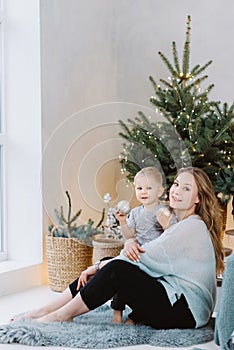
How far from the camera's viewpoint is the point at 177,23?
4363 millimetres

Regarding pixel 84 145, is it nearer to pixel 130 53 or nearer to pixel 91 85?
A: pixel 91 85

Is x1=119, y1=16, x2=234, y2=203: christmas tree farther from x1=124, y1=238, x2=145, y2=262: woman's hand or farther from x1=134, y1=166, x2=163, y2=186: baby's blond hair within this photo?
x1=124, y1=238, x2=145, y2=262: woman's hand

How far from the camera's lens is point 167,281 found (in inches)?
111

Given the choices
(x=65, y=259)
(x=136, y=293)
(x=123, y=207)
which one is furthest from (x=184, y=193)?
(x=65, y=259)

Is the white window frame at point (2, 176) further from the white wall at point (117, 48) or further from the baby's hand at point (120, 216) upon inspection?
the baby's hand at point (120, 216)

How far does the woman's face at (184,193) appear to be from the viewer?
2.90 m

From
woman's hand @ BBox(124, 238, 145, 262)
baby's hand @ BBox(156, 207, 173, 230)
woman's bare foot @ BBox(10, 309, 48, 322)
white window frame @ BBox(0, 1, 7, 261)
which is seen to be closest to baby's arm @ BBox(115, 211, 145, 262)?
woman's hand @ BBox(124, 238, 145, 262)

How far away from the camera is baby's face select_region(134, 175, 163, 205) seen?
9.46 feet

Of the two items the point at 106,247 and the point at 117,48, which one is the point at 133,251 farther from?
the point at 117,48

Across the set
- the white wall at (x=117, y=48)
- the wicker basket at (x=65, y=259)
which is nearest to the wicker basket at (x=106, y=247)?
the wicker basket at (x=65, y=259)

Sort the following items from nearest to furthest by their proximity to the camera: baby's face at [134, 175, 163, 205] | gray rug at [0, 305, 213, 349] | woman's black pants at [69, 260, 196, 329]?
gray rug at [0, 305, 213, 349] < woman's black pants at [69, 260, 196, 329] < baby's face at [134, 175, 163, 205]

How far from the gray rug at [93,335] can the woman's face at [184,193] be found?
497 mm

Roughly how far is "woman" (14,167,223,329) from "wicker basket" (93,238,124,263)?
587 millimetres

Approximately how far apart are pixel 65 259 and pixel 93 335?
3.22 feet
